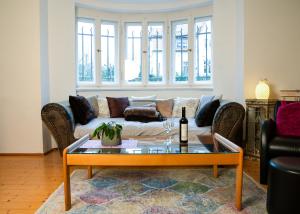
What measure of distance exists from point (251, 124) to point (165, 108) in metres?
1.32

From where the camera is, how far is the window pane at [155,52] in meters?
5.32

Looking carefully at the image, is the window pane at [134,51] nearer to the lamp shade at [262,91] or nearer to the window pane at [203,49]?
the window pane at [203,49]

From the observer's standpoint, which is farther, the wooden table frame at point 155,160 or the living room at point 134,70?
the living room at point 134,70

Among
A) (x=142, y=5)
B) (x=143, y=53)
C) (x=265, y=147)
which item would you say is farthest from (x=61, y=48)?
(x=265, y=147)

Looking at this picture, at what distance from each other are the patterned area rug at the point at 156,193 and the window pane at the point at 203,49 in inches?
85.5

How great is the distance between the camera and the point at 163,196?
8.64ft

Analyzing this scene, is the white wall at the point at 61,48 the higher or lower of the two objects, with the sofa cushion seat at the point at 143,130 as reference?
higher

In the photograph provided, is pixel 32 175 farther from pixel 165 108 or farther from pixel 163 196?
pixel 165 108

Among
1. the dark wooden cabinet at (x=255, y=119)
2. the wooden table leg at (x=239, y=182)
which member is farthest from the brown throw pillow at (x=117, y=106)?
the wooden table leg at (x=239, y=182)

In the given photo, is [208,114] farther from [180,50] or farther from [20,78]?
[20,78]

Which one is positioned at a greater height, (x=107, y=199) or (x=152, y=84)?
(x=152, y=84)

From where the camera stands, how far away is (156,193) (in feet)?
8.87

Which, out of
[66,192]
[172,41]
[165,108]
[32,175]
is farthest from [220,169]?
[172,41]

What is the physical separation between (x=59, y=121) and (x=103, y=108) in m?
1.02
